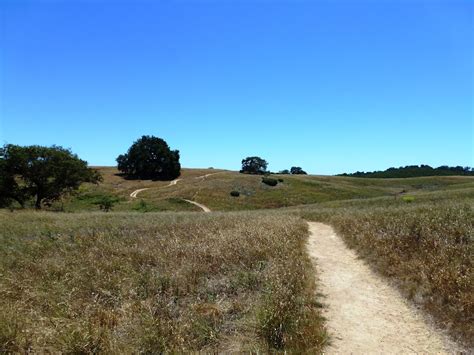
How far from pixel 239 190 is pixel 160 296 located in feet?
218

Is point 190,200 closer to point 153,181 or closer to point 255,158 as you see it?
point 153,181

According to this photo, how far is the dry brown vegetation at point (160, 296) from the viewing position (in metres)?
5.76

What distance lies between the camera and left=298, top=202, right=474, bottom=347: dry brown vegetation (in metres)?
6.96

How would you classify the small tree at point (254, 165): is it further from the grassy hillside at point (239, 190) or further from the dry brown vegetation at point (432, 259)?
the dry brown vegetation at point (432, 259)

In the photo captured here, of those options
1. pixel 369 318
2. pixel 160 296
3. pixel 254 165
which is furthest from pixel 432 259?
pixel 254 165

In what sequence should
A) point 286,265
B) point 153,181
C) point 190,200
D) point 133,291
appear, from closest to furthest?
point 133,291 → point 286,265 → point 190,200 → point 153,181

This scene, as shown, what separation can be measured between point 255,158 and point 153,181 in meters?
32.0

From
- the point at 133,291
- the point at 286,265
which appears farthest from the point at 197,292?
the point at 286,265

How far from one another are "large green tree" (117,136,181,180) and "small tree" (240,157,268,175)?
19295 mm

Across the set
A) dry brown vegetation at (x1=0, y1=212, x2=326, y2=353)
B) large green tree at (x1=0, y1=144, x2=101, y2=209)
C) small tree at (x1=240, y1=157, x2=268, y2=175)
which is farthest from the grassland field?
small tree at (x1=240, y1=157, x2=268, y2=175)

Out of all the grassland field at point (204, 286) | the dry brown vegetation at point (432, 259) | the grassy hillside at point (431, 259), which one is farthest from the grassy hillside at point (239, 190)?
the dry brown vegetation at point (432, 259)

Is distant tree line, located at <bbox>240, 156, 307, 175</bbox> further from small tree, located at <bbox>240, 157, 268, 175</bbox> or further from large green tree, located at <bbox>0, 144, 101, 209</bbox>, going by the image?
large green tree, located at <bbox>0, 144, 101, 209</bbox>

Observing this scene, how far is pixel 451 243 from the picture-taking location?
10.1 m

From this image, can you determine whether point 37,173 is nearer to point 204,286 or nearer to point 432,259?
point 204,286
